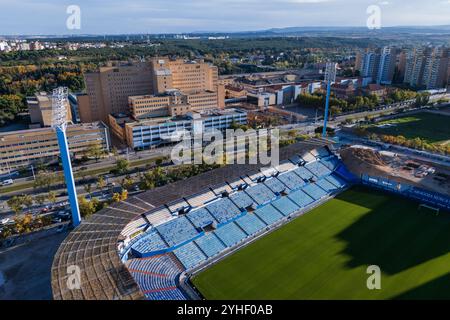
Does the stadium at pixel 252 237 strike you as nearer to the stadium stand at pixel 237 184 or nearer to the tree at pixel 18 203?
the stadium stand at pixel 237 184

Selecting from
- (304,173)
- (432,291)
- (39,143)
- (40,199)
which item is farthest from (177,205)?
(39,143)

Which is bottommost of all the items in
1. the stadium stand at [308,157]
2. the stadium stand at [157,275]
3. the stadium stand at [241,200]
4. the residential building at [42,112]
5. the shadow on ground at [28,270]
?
the shadow on ground at [28,270]

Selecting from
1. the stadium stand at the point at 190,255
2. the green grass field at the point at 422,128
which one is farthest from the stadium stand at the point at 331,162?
the stadium stand at the point at 190,255

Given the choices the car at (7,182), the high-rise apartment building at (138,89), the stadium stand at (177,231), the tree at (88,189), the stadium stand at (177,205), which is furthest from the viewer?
the high-rise apartment building at (138,89)

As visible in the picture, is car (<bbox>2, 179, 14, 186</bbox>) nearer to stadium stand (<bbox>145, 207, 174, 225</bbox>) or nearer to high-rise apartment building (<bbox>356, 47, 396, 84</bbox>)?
stadium stand (<bbox>145, 207, 174, 225</bbox>)

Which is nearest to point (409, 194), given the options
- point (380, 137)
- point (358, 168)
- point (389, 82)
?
point (358, 168)

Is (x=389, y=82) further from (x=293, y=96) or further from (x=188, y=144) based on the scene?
(x=188, y=144)
